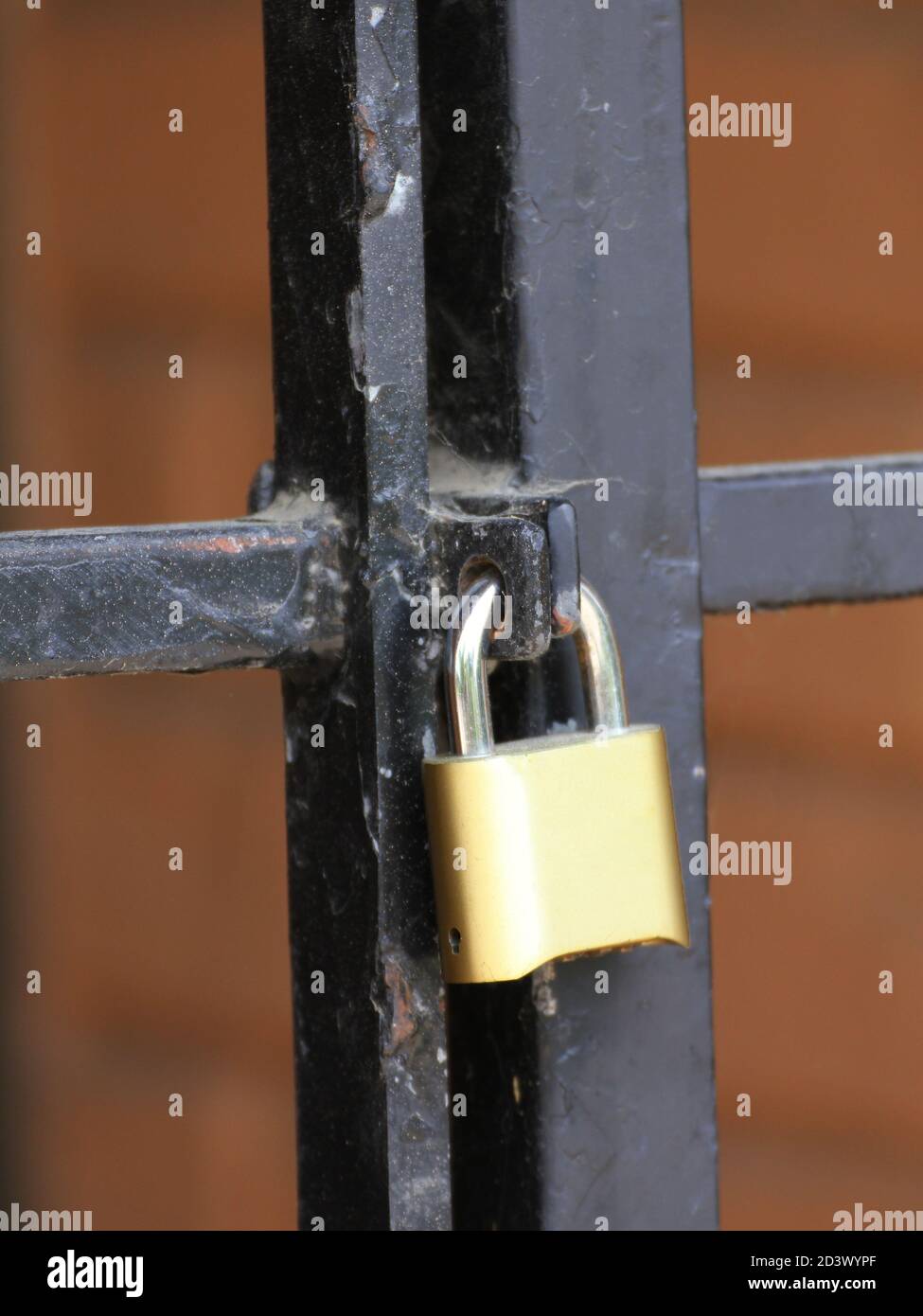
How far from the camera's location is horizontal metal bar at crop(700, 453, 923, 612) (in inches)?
20.1

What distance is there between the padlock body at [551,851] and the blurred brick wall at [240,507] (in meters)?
1.02

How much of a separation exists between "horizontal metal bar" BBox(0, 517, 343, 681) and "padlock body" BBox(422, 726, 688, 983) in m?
0.06

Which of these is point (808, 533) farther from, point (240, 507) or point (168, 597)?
point (240, 507)

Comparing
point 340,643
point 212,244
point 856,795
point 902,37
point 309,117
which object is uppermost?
point 902,37

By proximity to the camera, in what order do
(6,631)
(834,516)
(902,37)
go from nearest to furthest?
1. (6,631)
2. (834,516)
3. (902,37)

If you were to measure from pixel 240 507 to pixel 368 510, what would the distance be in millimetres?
1138

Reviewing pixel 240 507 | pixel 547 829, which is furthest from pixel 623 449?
pixel 240 507

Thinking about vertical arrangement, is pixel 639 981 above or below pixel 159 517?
below

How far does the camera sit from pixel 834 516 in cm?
53

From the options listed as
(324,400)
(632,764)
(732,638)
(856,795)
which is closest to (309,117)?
(324,400)

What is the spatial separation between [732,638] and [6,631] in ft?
3.72

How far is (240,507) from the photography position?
1.56m

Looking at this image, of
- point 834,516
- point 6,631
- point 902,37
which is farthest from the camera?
point 902,37

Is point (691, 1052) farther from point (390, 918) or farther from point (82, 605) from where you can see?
point (82, 605)
